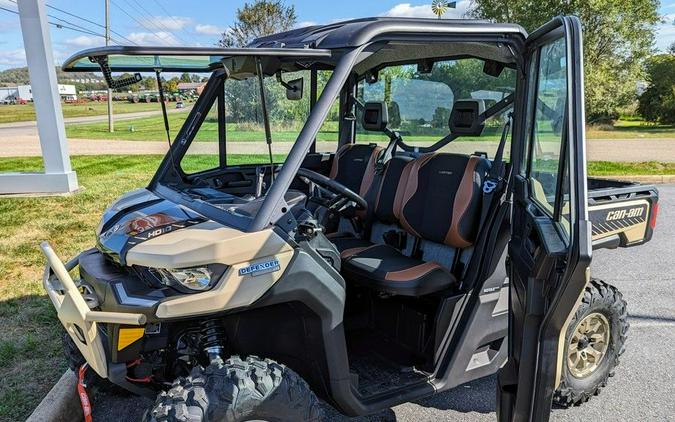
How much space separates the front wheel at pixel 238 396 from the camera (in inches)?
81.1

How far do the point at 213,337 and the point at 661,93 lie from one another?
39.3m

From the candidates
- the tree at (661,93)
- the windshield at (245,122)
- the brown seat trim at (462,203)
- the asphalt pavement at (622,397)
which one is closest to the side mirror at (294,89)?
the windshield at (245,122)

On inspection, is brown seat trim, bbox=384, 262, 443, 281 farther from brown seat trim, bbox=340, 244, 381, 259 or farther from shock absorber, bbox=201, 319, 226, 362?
shock absorber, bbox=201, 319, 226, 362

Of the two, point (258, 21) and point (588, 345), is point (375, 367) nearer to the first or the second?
point (588, 345)

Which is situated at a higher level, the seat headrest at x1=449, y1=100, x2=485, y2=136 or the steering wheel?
the seat headrest at x1=449, y1=100, x2=485, y2=136

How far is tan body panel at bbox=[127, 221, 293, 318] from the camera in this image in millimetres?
2092

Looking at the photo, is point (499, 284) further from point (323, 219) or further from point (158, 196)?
point (158, 196)

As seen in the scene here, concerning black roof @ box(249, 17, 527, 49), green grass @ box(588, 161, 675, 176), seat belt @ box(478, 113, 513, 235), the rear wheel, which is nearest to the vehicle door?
black roof @ box(249, 17, 527, 49)

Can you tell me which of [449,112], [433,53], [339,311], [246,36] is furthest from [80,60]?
[246,36]

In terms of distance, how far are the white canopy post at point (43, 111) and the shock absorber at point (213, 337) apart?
7336mm

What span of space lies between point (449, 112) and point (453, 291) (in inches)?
49.9

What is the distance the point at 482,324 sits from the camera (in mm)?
2992

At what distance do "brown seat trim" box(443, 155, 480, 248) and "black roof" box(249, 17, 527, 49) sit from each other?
818 millimetres

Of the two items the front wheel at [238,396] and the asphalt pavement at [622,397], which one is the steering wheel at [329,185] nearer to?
the front wheel at [238,396]
